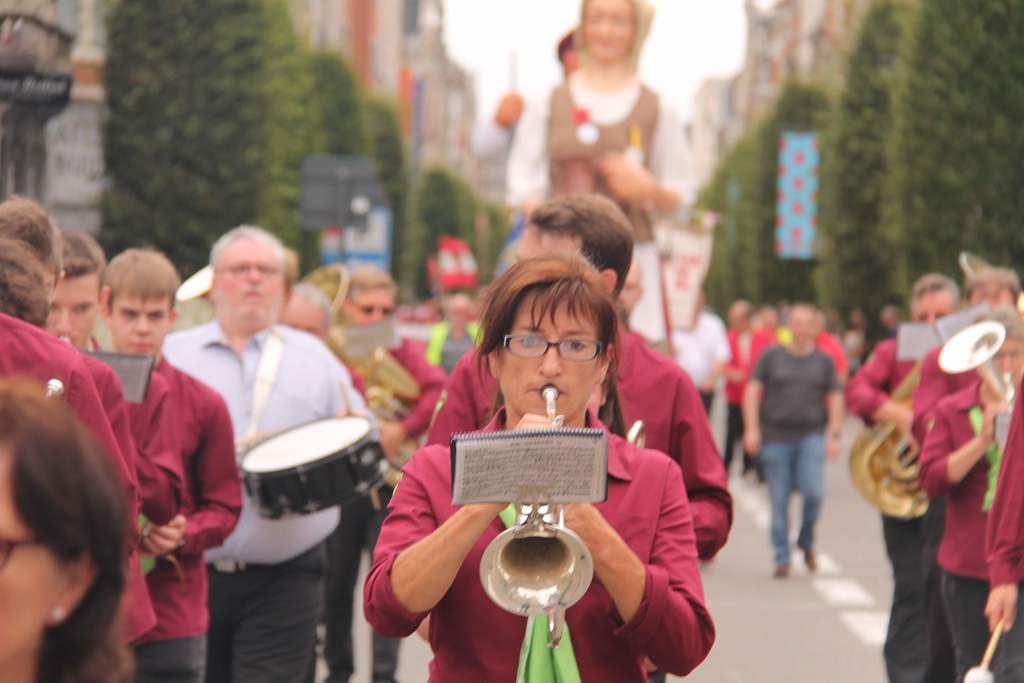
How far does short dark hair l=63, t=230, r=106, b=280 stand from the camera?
6.50 m

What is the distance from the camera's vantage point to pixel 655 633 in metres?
4.03

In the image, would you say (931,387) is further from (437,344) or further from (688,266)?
(437,344)

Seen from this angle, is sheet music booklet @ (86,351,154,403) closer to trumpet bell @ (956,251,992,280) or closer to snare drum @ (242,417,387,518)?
snare drum @ (242,417,387,518)

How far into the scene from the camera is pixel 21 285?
462 cm

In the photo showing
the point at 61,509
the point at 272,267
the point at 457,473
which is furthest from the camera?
the point at 272,267

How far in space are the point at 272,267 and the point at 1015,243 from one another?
1827cm

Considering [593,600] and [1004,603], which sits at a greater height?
[593,600]

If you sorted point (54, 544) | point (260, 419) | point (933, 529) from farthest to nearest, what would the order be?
point (933, 529)
point (260, 419)
point (54, 544)

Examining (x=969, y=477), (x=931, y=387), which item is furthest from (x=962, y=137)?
(x=969, y=477)

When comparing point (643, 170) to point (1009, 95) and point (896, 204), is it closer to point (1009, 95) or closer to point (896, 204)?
point (1009, 95)

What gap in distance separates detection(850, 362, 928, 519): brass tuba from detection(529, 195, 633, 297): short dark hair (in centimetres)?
457

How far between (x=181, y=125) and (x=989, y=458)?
2436cm

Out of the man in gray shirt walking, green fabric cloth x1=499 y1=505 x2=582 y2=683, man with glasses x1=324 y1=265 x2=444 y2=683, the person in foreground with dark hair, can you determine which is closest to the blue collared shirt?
man with glasses x1=324 y1=265 x2=444 y2=683

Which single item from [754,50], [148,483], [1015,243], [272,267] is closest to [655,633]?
[148,483]
